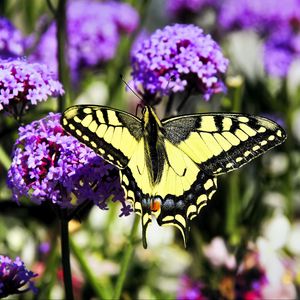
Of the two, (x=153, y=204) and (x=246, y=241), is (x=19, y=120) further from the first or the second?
(x=246, y=241)

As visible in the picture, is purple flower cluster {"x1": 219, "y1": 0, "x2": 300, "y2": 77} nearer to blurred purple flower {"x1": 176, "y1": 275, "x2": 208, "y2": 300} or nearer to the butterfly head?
blurred purple flower {"x1": 176, "y1": 275, "x2": 208, "y2": 300}

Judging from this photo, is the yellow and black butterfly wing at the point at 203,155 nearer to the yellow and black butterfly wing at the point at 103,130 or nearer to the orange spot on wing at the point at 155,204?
the orange spot on wing at the point at 155,204

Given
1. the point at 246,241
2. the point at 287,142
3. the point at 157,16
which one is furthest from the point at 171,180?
the point at 157,16

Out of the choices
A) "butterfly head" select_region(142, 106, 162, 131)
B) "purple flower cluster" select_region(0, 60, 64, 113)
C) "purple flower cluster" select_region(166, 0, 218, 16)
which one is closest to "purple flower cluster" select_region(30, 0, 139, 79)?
"purple flower cluster" select_region(166, 0, 218, 16)

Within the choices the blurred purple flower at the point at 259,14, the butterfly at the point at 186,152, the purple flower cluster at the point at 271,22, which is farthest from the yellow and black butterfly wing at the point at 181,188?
the blurred purple flower at the point at 259,14

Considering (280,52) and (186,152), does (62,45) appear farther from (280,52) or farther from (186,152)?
(280,52)
